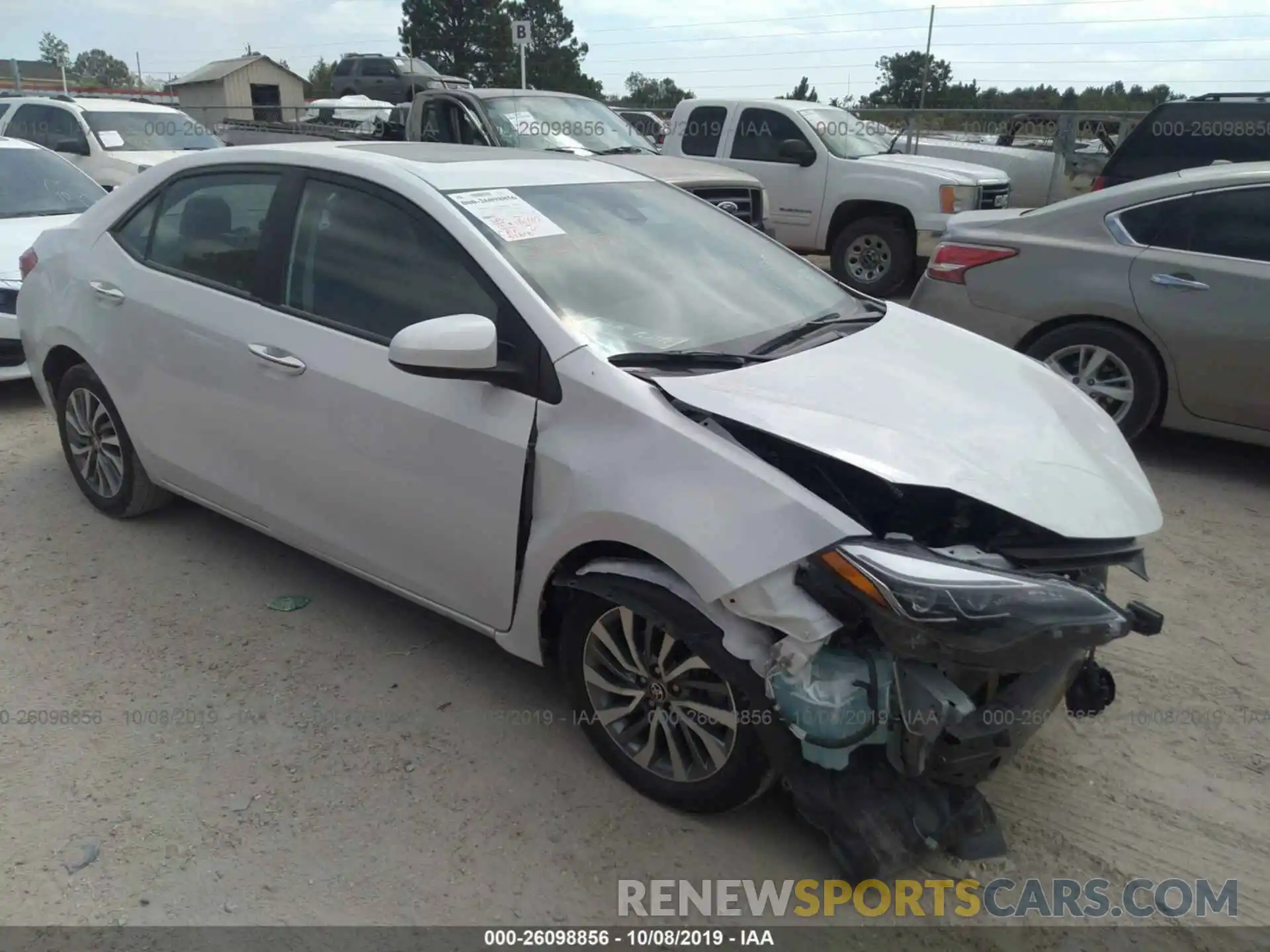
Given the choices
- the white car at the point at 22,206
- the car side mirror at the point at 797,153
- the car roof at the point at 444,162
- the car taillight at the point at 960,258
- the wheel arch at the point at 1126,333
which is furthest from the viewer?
the car side mirror at the point at 797,153

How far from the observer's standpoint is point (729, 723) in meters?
2.65

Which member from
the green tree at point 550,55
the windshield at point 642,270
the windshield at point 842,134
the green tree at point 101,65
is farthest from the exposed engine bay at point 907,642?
the green tree at point 101,65

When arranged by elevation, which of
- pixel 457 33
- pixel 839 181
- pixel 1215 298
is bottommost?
pixel 1215 298

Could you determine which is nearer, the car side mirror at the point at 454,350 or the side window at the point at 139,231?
the car side mirror at the point at 454,350

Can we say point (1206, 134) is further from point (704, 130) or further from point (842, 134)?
point (704, 130)

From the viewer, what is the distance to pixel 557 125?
954 cm

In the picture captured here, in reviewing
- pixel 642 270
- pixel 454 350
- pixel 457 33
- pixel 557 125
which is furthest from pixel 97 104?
pixel 457 33

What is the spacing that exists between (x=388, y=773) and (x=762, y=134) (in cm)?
926

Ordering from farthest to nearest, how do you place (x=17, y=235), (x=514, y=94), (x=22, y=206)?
1. (x=514, y=94)
2. (x=22, y=206)
3. (x=17, y=235)

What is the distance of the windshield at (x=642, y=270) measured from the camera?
10.1 ft

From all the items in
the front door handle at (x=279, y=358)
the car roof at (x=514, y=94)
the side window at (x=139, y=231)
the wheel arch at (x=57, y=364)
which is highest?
the car roof at (x=514, y=94)

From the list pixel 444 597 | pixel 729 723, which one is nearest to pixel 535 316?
pixel 444 597

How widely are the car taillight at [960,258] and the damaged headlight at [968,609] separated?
12.9 ft

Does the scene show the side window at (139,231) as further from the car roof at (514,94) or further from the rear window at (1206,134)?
the rear window at (1206,134)
